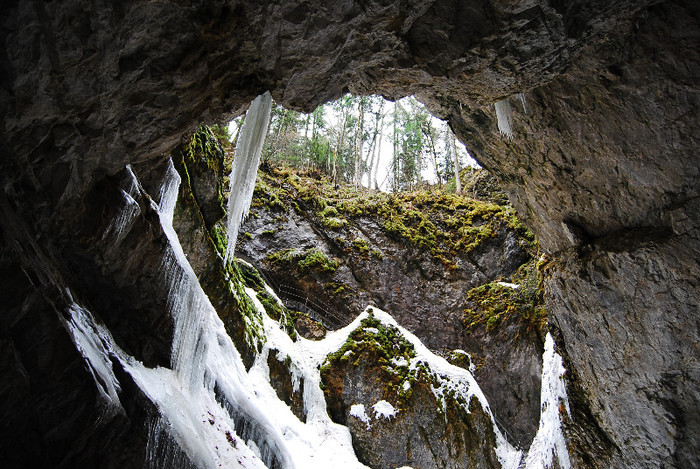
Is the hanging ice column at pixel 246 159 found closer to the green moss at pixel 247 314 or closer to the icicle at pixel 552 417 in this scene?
the green moss at pixel 247 314

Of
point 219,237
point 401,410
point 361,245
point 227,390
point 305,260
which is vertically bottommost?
point 401,410

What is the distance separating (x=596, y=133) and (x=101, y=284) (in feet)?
18.1

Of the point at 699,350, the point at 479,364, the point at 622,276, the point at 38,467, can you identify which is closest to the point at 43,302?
the point at 38,467

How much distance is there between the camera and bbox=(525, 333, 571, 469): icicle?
6.28m

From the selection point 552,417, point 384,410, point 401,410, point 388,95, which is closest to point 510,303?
point 401,410

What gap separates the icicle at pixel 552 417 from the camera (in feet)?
20.6

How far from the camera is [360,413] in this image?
895 centimetres

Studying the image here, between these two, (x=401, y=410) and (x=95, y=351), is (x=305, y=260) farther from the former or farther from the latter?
(x=95, y=351)

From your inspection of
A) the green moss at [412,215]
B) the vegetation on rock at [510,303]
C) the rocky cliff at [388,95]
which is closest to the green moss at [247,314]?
the rocky cliff at [388,95]

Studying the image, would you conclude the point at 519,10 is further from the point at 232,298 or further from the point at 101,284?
the point at 232,298

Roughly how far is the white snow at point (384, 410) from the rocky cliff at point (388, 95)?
3929 mm

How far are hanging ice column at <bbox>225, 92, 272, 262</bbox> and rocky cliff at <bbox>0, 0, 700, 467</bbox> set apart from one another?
6.50ft

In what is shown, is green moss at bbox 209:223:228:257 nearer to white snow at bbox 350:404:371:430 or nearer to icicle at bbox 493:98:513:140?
white snow at bbox 350:404:371:430

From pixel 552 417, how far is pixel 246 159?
6684 mm
